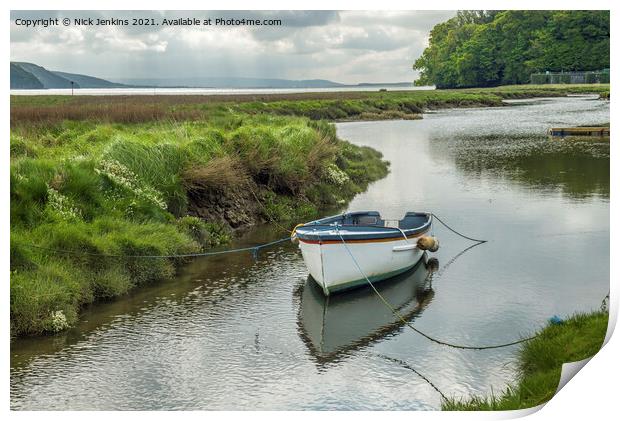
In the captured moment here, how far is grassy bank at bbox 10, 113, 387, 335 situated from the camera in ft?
50.5

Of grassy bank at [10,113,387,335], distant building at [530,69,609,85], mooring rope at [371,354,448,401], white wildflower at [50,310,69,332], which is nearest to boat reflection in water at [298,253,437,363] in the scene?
mooring rope at [371,354,448,401]

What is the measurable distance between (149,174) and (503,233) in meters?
10.8

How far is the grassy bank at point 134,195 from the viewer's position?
15.4m

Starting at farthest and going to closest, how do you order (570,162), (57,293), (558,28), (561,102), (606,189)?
(561,102) < (570,162) < (606,189) < (558,28) < (57,293)

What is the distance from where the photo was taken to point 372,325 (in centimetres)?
1548

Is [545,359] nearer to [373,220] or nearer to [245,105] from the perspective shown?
[373,220]

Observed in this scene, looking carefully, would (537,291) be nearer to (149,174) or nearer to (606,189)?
(149,174)

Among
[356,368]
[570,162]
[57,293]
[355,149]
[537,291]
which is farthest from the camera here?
[355,149]

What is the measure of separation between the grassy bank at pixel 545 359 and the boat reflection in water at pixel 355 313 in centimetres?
305

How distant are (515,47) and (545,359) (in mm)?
20894

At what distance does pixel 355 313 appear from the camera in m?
16.4

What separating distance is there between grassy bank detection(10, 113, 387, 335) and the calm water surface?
2.46ft

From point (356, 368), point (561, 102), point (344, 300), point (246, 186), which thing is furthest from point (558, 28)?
point (561, 102)

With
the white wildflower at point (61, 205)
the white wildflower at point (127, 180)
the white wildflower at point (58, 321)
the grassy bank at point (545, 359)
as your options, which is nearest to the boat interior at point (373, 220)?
the white wildflower at point (127, 180)
